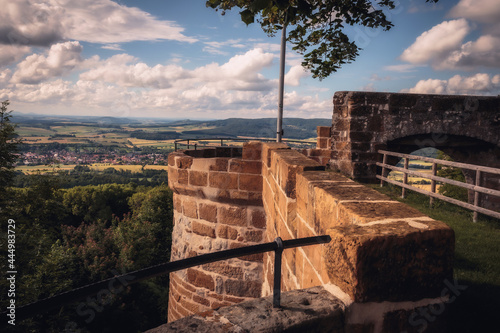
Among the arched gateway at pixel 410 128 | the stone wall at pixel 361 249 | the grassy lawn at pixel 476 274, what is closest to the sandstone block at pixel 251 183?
the stone wall at pixel 361 249

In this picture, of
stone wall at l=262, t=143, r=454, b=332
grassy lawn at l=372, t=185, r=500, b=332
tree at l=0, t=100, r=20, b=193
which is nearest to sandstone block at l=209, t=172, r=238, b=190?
grassy lawn at l=372, t=185, r=500, b=332

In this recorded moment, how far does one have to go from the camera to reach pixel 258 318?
4.49 feet

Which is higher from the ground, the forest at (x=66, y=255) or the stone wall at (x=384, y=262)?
the stone wall at (x=384, y=262)

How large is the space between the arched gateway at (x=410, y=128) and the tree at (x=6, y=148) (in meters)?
14.1

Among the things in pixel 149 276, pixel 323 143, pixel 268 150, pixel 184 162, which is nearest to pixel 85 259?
pixel 323 143

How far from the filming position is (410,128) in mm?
7680

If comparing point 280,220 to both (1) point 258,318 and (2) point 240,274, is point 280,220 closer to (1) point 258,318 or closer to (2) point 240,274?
(1) point 258,318

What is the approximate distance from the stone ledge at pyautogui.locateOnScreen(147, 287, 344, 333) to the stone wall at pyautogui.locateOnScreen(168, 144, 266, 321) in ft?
11.4

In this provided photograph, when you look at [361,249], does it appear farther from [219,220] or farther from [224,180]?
[219,220]

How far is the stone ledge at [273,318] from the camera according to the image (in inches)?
51.6

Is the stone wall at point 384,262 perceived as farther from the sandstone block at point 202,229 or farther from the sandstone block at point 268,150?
the sandstone block at point 202,229

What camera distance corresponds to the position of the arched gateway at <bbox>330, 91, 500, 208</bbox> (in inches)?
291

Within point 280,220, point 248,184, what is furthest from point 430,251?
point 248,184

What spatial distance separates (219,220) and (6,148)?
1429cm
